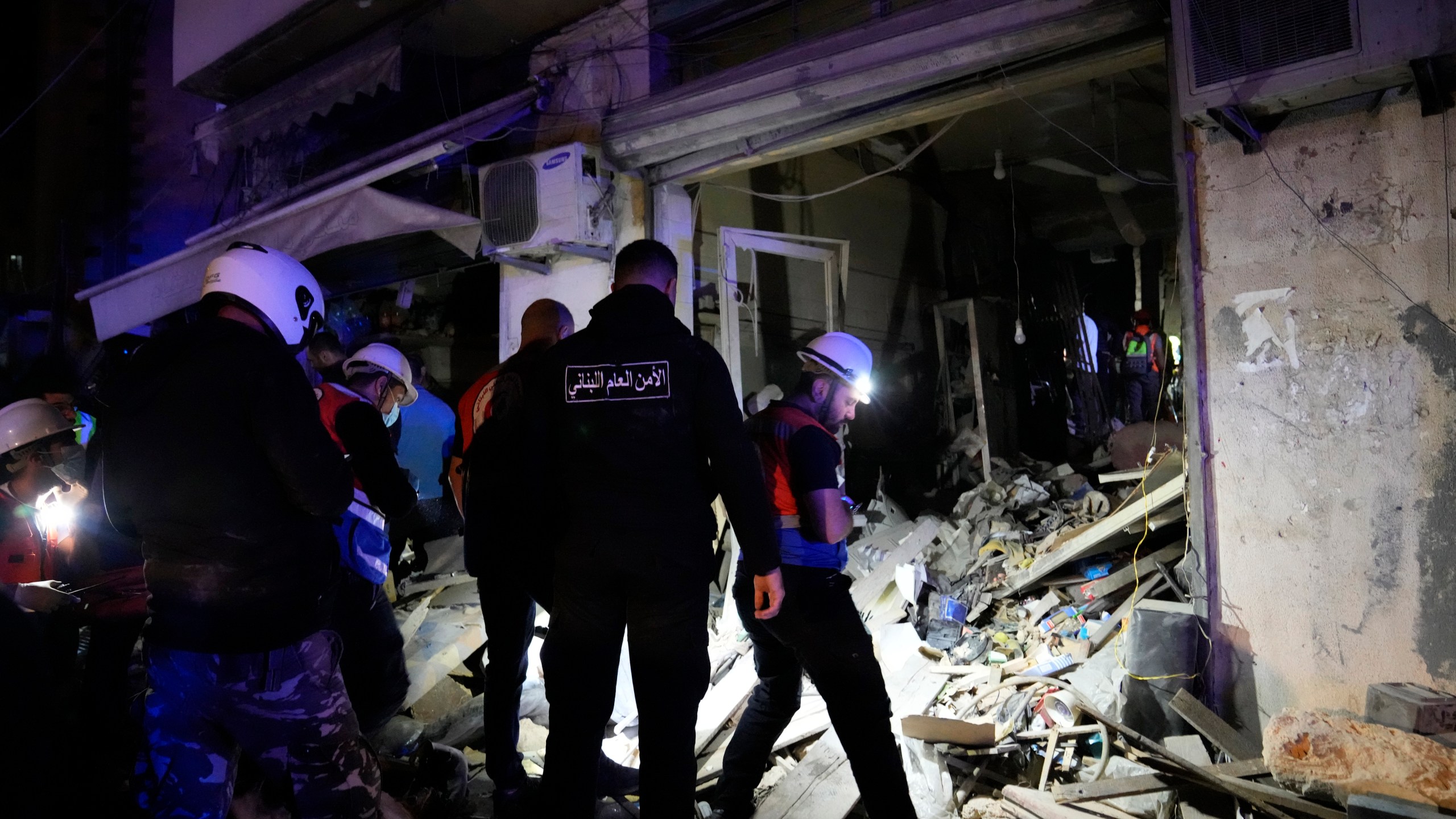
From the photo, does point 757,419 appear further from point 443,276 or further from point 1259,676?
point 443,276

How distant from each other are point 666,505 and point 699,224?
499 cm

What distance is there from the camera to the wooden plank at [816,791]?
140 inches

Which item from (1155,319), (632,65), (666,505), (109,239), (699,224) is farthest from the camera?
(109,239)

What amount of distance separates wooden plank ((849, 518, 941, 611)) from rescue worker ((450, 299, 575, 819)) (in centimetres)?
303

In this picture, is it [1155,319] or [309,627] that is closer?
[309,627]

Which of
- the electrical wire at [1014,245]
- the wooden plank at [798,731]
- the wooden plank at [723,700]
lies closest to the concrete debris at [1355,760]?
the wooden plank at [798,731]

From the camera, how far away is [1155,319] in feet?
37.3

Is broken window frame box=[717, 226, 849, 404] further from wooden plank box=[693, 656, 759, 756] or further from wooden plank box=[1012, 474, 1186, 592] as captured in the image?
wooden plank box=[1012, 474, 1186, 592]

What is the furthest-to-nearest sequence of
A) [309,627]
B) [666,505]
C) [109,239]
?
1. [109,239]
2. [666,505]
3. [309,627]

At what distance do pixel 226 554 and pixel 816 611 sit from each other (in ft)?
6.59

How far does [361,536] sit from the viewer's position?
337 centimetres

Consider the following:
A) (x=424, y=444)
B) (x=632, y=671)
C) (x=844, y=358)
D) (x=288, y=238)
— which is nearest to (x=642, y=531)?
(x=632, y=671)

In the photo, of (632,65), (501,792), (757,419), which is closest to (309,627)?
(501,792)

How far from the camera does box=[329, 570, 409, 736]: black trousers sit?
11.4ft
